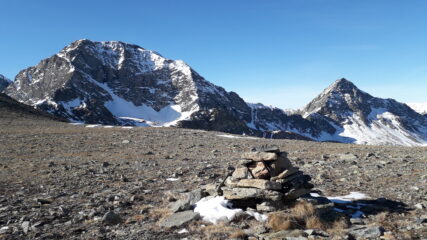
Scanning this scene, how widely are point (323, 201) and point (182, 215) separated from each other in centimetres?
590

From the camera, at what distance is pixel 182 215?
511 inches

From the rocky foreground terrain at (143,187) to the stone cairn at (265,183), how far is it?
1266 millimetres

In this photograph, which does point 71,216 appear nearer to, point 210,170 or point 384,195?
point 210,170

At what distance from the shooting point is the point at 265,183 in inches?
547

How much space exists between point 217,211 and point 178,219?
1.58 m

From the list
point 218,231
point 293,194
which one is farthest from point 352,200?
point 218,231

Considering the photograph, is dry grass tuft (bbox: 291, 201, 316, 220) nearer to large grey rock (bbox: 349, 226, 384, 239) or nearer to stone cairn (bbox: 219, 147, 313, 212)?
stone cairn (bbox: 219, 147, 313, 212)

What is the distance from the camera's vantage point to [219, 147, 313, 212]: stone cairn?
13688 millimetres

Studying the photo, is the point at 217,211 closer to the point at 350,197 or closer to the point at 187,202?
the point at 187,202

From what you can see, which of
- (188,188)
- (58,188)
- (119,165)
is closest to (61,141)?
(119,165)

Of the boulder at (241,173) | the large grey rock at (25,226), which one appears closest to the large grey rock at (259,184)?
the boulder at (241,173)

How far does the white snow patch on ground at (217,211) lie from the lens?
499 inches

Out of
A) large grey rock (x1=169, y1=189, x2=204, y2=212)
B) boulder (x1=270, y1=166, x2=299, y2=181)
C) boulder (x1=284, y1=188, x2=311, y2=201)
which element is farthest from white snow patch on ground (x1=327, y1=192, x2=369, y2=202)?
large grey rock (x1=169, y1=189, x2=204, y2=212)

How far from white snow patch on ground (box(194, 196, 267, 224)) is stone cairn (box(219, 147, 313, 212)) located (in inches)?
15.4
